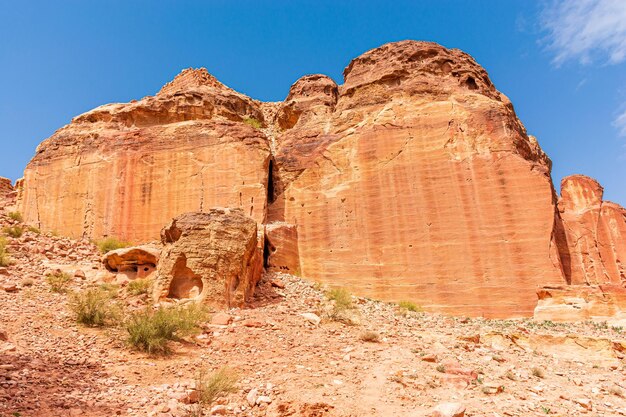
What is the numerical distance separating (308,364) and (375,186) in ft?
35.7

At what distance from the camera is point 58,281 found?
43.4ft

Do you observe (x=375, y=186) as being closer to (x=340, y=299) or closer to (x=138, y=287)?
(x=340, y=299)

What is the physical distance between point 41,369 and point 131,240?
12302mm

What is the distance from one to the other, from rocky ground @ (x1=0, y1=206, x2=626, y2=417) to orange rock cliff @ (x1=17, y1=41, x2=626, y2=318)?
335 centimetres

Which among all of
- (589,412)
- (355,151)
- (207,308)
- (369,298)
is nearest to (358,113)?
(355,151)

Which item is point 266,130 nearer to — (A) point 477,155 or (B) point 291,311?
(A) point 477,155

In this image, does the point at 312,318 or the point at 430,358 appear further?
the point at 312,318

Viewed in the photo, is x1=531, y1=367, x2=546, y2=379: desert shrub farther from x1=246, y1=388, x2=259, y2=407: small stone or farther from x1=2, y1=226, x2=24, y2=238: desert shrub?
x1=2, y1=226, x2=24, y2=238: desert shrub

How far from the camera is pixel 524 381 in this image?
8.79 metres

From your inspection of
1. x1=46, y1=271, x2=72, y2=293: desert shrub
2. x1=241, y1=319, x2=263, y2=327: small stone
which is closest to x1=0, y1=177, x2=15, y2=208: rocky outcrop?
x1=46, y1=271, x2=72, y2=293: desert shrub

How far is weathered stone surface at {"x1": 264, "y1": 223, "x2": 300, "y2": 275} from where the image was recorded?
59.3ft

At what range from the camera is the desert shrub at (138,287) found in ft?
45.2

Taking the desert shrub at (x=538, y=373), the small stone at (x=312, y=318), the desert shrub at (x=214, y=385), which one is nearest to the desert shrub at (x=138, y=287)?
the small stone at (x=312, y=318)

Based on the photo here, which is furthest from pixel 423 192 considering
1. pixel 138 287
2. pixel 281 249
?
pixel 138 287
